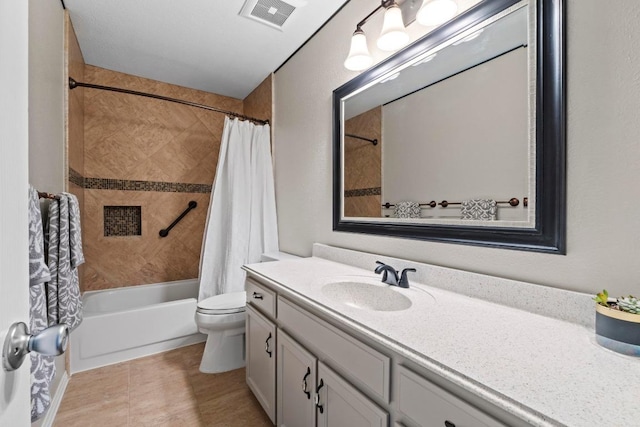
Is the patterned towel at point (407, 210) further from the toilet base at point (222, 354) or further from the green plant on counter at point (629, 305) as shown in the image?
the toilet base at point (222, 354)

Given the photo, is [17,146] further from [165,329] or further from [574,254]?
[165,329]

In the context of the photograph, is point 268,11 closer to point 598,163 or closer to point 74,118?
point 74,118

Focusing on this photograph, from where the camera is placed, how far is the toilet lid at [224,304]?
1.92 metres

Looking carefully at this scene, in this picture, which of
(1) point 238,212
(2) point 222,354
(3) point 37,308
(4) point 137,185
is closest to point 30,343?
(3) point 37,308

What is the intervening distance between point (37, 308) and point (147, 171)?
2210mm

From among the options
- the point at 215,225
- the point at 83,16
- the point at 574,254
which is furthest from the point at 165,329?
the point at 574,254

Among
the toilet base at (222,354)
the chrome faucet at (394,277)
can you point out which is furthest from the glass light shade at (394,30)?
the toilet base at (222,354)

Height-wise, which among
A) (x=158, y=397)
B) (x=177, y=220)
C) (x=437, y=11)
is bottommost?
(x=158, y=397)

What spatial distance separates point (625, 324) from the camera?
0.64m

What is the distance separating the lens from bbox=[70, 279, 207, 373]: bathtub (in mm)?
2002

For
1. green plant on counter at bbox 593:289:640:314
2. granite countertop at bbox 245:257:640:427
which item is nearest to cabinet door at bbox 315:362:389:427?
granite countertop at bbox 245:257:640:427

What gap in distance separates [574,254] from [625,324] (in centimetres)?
26

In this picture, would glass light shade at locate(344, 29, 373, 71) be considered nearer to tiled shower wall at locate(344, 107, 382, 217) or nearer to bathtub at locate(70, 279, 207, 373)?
tiled shower wall at locate(344, 107, 382, 217)

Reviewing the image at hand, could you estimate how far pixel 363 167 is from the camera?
167cm
